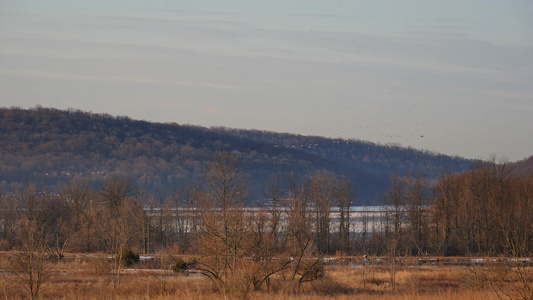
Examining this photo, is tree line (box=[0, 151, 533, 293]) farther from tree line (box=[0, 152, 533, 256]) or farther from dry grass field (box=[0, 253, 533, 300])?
dry grass field (box=[0, 253, 533, 300])

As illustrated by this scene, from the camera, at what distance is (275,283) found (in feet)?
99.2

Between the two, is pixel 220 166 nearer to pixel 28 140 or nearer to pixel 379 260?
pixel 379 260

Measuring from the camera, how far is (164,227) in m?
75.2

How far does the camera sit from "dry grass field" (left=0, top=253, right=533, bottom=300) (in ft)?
75.7

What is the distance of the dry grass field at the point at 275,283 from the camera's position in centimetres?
2308

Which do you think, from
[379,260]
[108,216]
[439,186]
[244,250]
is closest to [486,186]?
[439,186]

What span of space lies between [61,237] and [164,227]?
41.1 feet

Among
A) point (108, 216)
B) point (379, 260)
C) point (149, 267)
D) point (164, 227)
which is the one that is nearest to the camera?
point (149, 267)

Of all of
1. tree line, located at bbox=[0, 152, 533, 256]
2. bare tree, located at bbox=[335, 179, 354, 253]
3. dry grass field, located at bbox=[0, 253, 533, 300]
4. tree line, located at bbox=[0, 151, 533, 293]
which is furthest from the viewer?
bare tree, located at bbox=[335, 179, 354, 253]

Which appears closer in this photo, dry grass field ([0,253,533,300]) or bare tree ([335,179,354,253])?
dry grass field ([0,253,533,300])

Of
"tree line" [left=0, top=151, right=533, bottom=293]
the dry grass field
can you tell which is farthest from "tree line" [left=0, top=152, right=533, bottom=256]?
the dry grass field

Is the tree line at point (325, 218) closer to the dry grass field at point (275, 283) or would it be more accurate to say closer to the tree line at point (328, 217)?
the tree line at point (328, 217)

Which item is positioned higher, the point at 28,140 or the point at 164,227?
the point at 28,140

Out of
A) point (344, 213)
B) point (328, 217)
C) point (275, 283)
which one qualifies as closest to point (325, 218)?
point (328, 217)
